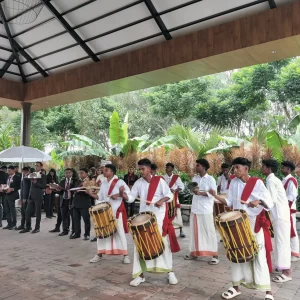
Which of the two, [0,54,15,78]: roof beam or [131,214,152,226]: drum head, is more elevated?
[0,54,15,78]: roof beam

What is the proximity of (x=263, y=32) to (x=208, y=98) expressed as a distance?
1386 centimetres

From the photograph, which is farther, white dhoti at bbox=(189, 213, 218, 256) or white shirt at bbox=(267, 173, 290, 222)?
white dhoti at bbox=(189, 213, 218, 256)

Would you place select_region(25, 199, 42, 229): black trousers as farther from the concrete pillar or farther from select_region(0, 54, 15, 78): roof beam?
select_region(0, 54, 15, 78): roof beam

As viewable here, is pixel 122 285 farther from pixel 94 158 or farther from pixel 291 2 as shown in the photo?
pixel 94 158

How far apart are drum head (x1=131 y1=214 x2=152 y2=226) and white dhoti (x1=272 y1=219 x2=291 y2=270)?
1573mm

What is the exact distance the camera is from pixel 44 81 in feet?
31.3

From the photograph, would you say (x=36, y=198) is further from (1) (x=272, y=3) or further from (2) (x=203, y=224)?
(1) (x=272, y=3)

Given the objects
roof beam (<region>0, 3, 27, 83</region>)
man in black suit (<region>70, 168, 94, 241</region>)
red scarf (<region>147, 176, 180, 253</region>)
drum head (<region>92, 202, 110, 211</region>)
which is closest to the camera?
red scarf (<region>147, 176, 180, 253</region>)

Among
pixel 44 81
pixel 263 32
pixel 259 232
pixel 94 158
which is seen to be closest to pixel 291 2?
pixel 263 32

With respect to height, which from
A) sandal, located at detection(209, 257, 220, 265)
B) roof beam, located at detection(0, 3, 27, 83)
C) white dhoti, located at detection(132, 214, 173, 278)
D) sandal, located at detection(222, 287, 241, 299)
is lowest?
sandal, located at detection(222, 287, 241, 299)

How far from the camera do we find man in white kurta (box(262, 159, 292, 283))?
13.0 feet

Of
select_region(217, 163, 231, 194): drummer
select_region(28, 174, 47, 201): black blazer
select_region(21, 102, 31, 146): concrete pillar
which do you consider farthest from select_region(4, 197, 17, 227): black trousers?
select_region(217, 163, 231, 194): drummer

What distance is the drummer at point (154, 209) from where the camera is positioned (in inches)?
152

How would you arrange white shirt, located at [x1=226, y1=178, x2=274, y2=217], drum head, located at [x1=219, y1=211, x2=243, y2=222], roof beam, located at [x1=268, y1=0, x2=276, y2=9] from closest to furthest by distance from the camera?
drum head, located at [x1=219, y1=211, x2=243, y2=222], white shirt, located at [x1=226, y1=178, x2=274, y2=217], roof beam, located at [x1=268, y1=0, x2=276, y2=9]
